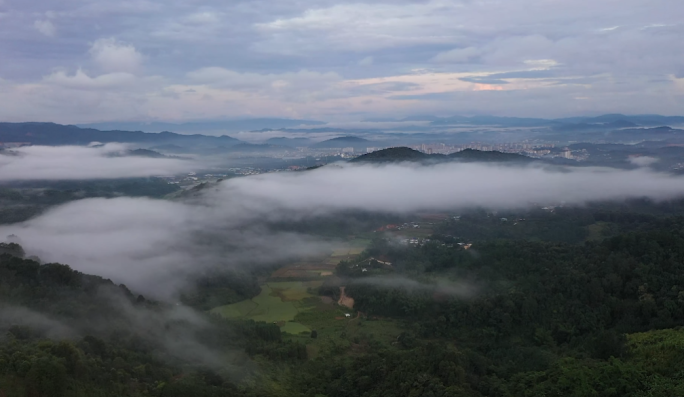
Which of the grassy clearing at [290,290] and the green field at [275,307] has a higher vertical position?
Result: the grassy clearing at [290,290]

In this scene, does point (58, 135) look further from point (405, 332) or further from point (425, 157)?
point (405, 332)

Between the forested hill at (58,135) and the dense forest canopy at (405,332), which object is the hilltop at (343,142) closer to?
the forested hill at (58,135)

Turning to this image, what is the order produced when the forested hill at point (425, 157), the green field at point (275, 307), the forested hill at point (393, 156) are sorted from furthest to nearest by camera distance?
the forested hill at point (425, 157) → the forested hill at point (393, 156) → the green field at point (275, 307)

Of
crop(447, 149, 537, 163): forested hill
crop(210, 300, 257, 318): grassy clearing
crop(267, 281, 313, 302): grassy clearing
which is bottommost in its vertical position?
crop(210, 300, 257, 318): grassy clearing

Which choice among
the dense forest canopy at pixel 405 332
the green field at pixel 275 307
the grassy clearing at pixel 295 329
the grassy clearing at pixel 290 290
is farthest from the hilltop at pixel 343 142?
the grassy clearing at pixel 295 329

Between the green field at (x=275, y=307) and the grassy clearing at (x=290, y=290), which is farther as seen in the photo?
the grassy clearing at (x=290, y=290)

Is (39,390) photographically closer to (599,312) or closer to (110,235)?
(599,312)

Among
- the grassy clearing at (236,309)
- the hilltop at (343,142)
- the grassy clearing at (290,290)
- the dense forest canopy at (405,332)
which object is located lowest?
the grassy clearing at (236,309)

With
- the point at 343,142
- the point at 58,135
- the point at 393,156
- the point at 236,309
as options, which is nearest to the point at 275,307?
the point at 236,309

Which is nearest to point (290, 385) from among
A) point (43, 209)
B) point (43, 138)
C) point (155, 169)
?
point (43, 209)

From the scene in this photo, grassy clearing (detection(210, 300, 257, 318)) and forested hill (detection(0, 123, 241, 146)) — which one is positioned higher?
forested hill (detection(0, 123, 241, 146))

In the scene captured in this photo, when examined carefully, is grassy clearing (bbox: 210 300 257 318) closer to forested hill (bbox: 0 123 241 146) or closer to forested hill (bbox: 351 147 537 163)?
forested hill (bbox: 351 147 537 163)

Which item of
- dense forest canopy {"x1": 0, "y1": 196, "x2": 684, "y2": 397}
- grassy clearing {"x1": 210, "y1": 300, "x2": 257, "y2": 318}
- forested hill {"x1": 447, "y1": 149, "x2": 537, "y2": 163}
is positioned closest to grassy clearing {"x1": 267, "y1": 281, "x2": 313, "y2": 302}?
dense forest canopy {"x1": 0, "y1": 196, "x2": 684, "y2": 397}
